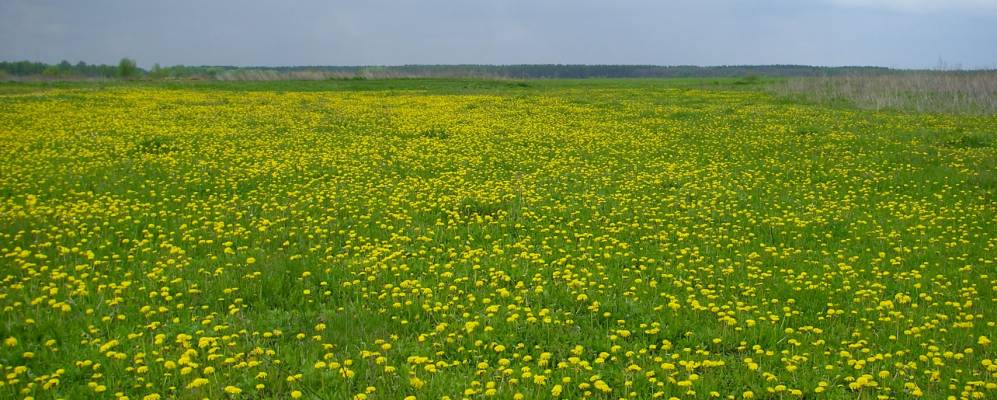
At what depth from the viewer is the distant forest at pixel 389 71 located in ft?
194

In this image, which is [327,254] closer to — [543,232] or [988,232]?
[543,232]

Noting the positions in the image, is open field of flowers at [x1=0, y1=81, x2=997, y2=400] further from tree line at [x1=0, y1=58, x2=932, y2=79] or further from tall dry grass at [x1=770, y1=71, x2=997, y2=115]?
tree line at [x1=0, y1=58, x2=932, y2=79]

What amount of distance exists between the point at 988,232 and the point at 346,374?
8.69m

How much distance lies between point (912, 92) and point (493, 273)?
32227 millimetres

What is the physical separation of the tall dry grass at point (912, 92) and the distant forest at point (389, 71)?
61.0 ft

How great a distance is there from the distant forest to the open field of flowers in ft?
148

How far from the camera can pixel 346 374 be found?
16.6 ft

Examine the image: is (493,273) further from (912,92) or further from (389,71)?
(389,71)

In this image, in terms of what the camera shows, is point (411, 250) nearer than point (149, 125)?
Yes

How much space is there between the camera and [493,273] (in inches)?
290

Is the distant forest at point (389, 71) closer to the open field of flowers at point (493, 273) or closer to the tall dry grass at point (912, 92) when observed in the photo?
the tall dry grass at point (912, 92)

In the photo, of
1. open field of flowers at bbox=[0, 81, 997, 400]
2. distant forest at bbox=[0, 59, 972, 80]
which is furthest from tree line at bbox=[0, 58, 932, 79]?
open field of flowers at bbox=[0, 81, 997, 400]

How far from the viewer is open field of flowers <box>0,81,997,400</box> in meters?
5.14

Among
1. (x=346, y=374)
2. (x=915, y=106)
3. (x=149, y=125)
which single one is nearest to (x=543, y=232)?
(x=346, y=374)
